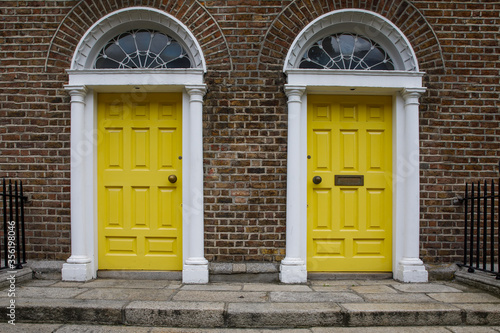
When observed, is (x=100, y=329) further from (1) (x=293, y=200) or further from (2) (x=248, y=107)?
(2) (x=248, y=107)

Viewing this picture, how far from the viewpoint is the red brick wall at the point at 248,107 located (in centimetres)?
427

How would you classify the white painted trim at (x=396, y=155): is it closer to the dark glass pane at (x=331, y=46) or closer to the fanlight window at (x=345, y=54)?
the fanlight window at (x=345, y=54)

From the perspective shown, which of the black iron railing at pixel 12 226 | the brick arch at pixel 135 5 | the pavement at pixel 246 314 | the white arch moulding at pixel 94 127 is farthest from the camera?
the brick arch at pixel 135 5

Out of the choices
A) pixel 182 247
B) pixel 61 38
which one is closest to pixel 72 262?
pixel 182 247

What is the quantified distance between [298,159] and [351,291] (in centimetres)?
160

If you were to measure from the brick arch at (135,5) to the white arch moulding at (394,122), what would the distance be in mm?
881

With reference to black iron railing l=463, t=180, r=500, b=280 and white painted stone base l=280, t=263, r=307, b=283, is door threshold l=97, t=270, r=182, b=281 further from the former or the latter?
black iron railing l=463, t=180, r=500, b=280

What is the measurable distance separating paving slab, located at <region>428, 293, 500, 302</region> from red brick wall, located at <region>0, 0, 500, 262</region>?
66 centimetres

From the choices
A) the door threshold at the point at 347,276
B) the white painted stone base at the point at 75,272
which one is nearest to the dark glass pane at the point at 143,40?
the white painted stone base at the point at 75,272

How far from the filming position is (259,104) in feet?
14.1

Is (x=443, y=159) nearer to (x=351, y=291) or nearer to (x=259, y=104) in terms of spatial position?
(x=351, y=291)

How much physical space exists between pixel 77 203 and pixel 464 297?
4440 millimetres

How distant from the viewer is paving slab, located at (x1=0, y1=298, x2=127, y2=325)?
326cm

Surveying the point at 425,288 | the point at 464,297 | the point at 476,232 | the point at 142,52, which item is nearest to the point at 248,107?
the point at 142,52
